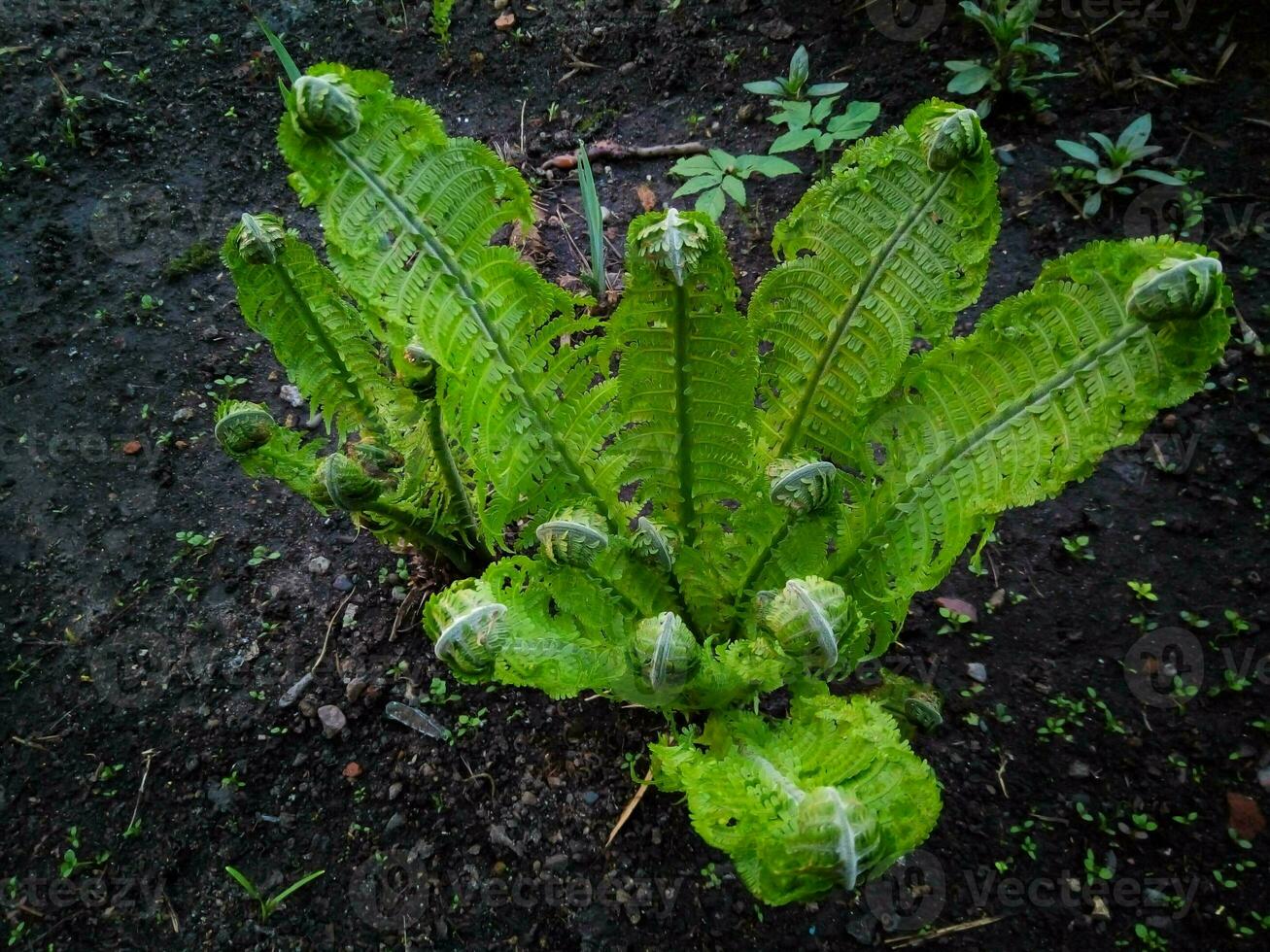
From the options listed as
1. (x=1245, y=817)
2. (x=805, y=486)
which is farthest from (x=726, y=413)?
(x=1245, y=817)

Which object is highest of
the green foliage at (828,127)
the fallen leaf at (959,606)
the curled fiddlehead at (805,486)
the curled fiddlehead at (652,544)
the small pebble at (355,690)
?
the green foliage at (828,127)

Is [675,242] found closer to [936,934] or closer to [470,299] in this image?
[470,299]

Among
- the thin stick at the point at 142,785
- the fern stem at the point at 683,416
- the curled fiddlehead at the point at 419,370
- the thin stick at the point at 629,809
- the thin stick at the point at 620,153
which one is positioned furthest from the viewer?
the thin stick at the point at 620,153

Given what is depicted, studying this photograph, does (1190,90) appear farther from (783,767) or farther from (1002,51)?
(783,767)

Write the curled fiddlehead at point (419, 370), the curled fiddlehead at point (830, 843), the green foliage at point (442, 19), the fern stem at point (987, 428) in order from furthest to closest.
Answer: the green foliage at point (442, 19), the curled fiddlehead at point (419, 370), the fern stem at point (987, 428), the curled fiddlehead at point (830, 843)

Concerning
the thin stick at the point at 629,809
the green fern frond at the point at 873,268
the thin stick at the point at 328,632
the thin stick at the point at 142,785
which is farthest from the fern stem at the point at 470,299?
the thin stick at the point at 142,785

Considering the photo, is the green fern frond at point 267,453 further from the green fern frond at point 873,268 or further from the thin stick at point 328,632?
the green fern frond at point 873,268
